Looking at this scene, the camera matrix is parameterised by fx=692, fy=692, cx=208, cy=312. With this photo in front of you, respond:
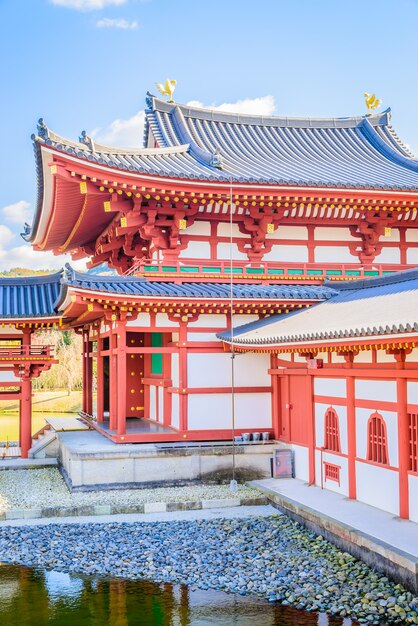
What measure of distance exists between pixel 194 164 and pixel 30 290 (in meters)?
6.28

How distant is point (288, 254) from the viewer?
19266mm

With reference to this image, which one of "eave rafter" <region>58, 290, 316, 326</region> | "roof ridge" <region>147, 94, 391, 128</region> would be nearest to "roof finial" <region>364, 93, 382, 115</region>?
"roof ridge" <region>147, 94, 391, 128</region>

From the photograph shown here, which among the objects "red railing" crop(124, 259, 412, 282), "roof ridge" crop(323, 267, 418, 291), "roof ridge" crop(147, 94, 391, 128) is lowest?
"roof ridge" crop(323, 267, 418, 291)

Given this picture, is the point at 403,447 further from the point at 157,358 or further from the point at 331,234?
the point at 157,358

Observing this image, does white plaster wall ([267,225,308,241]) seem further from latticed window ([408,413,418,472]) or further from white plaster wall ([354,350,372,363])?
latticed window ([408,413,418,472])

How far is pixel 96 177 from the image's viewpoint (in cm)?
1630

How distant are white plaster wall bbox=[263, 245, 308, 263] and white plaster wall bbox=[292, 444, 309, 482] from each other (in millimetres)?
5542

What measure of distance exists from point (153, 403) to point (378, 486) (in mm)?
9589

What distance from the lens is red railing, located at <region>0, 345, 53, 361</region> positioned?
62.1ft

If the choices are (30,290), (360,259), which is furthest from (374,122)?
(30,290)

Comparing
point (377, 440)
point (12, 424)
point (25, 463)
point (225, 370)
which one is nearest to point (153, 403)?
point (25, 463)

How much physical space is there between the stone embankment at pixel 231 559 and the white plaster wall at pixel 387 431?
6.00 ft

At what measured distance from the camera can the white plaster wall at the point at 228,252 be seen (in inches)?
736

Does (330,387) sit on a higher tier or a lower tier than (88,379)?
higher
